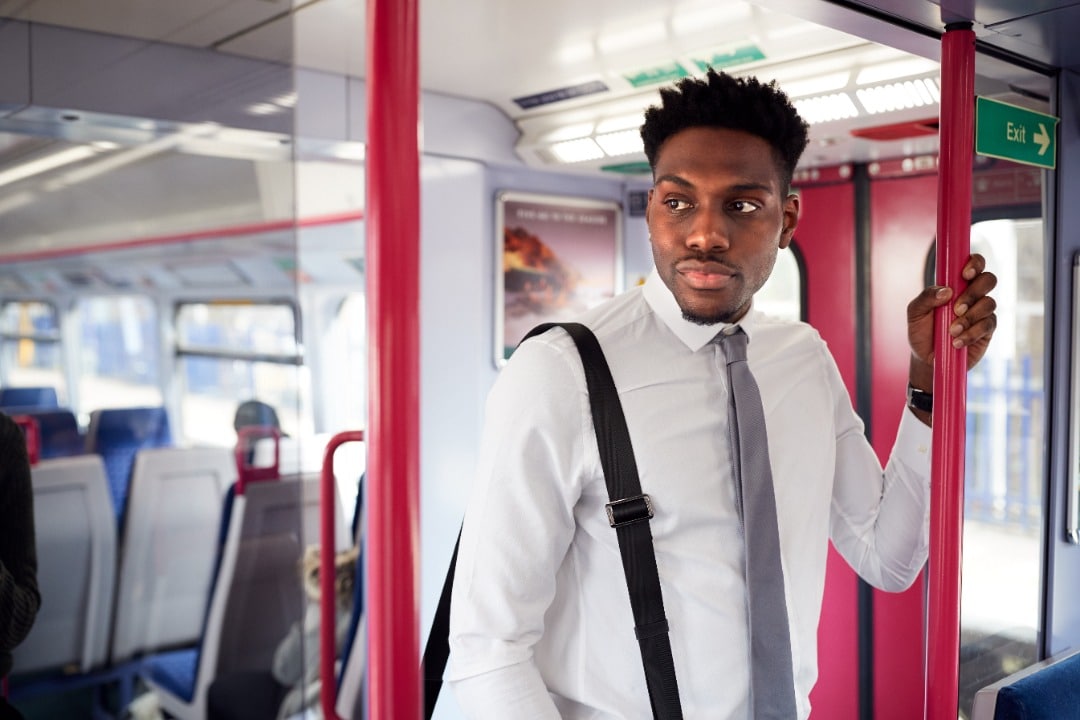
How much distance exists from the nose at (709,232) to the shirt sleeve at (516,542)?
0.96 ft

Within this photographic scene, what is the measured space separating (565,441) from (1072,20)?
4.55 feet

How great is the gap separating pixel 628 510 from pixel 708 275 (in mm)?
389

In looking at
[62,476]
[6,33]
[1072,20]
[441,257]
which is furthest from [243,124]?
[1072,20]

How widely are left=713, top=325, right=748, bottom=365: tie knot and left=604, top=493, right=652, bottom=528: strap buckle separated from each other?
1.05 ft

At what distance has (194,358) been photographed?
189 inches

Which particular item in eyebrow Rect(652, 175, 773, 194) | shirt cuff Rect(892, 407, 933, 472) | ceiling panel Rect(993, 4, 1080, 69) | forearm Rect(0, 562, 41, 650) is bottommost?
forearm Rect(0, 562, 41, 650)

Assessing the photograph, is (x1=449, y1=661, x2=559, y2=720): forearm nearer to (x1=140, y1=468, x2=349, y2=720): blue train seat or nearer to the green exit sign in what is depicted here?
the green exit sign

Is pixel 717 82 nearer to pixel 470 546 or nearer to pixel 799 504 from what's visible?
pixel 799 504

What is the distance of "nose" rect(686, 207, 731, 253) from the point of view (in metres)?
1.46

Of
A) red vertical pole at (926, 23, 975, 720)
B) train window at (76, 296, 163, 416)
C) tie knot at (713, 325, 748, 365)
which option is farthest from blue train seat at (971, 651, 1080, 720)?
train window at (76, 296, 163, 416)

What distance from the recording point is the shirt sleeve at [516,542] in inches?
55.0

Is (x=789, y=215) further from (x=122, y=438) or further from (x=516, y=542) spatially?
(x=122, y=438)

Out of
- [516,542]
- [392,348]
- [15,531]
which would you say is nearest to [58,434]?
[15,531]

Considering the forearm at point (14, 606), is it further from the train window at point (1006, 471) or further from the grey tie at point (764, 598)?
the train window at point (1006, 471)
